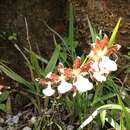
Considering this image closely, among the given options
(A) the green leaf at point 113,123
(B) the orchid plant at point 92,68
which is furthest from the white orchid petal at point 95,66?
(A) the green leaf at point 113,123

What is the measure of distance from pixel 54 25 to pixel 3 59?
418 mm

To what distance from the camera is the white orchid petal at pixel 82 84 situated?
6.37ft

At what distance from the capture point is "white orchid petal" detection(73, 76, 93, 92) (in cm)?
194

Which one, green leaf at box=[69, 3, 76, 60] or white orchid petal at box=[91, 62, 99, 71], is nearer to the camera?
white orchid petal at box=[91, 62, 99, 71]

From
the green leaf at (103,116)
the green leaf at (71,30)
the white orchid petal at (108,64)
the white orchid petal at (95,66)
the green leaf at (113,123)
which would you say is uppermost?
the white orchid petal at (108,64)

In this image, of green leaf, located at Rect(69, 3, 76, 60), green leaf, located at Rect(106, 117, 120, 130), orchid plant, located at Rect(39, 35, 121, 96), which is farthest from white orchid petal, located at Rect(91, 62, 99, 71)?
green leaf, located at Rect(69, 3, 76, 60)

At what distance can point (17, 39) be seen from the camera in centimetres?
312

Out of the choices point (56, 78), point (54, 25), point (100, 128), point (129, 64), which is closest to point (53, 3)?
point (54, 25)

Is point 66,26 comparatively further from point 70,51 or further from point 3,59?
point 3,59

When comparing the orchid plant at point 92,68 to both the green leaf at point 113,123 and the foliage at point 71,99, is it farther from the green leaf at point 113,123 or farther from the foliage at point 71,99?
the green leaf at point 113,123

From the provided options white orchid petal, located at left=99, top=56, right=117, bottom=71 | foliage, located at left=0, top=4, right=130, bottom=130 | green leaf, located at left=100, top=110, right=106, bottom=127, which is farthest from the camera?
foliage, located at left=0, top=4, right=130, bottom=130

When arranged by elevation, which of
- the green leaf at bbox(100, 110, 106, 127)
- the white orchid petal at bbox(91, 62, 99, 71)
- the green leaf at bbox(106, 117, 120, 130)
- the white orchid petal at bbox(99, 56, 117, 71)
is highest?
the white orchid petal at bbox(99, 56, 117, 71)

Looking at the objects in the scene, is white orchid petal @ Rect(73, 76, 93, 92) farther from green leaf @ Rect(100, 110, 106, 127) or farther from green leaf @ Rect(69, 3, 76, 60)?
green leaf @ Rect(69, 3, 76, 60)

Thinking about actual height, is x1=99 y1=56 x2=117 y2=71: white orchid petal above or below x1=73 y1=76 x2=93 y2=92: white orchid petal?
above
